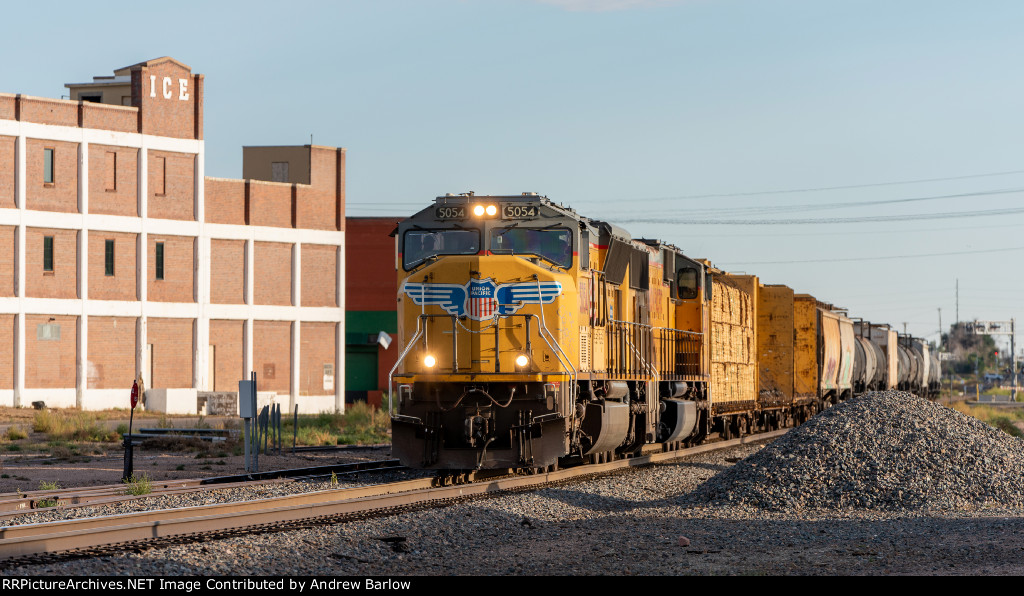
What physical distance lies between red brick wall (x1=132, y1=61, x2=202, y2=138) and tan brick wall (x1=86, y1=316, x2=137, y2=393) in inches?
A: 335

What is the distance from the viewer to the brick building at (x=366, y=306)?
65250mm

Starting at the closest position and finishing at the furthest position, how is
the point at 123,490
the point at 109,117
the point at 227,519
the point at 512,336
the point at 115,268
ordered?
the point at 227,519
the point at 123,490
the point at 512,336
the point at 109,117
the point at 115,268

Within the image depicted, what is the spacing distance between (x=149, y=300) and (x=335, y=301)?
992 centimetres

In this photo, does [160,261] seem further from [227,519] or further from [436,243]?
[227,519]

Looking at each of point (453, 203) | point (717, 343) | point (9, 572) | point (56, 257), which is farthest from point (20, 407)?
point (9, 572)

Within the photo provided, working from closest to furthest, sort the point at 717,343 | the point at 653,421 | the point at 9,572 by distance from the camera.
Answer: the point at 9,572
the point at 653,421
the point at 717,343

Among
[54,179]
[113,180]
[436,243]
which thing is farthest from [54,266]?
[436,243]

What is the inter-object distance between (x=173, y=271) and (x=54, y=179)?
21.2 feet

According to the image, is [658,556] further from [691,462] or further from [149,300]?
[149,300]

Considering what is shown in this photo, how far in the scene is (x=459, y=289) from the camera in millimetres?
17266

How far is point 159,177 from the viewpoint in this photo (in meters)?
51.1

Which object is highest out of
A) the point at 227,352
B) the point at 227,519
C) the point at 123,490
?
the point at 227,352

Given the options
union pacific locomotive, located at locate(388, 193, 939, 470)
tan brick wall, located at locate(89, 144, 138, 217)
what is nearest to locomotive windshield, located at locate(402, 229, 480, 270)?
union pacific locomotive, located at locate(388, 193, 939, 470)

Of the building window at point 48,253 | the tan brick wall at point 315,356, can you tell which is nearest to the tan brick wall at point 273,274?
the tan brick wall at point 315,356
